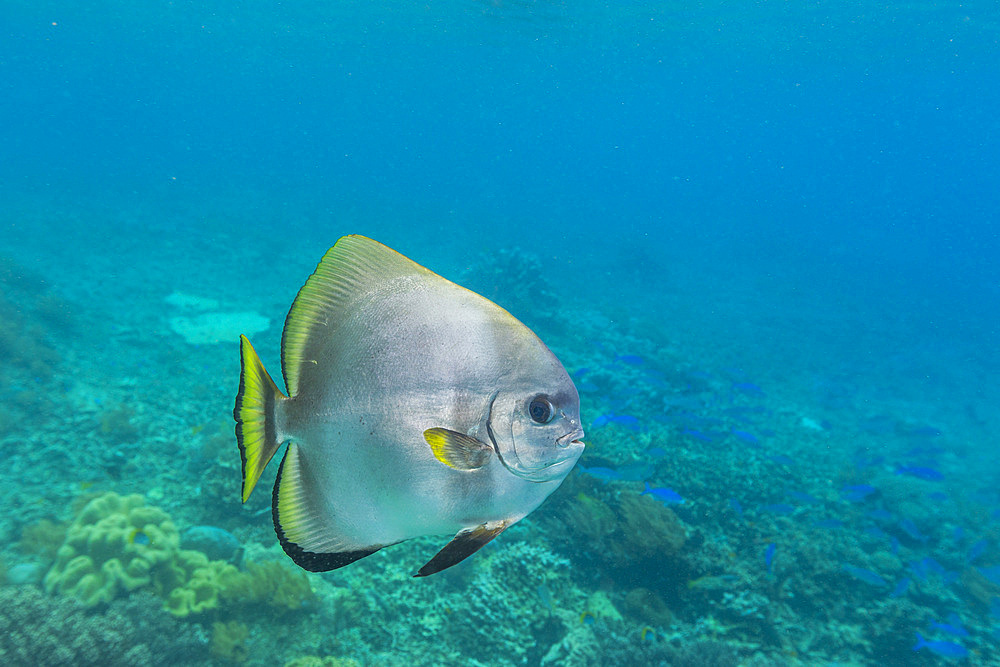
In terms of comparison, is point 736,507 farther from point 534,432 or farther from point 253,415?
point 253,415

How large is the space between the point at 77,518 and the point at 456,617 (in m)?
3.43

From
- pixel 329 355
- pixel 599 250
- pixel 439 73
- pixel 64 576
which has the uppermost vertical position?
pixel 439 73

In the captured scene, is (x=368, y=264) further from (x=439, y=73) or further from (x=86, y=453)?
(x=439, y=73)

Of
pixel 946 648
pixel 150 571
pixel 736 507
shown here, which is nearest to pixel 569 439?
pixel 150 571

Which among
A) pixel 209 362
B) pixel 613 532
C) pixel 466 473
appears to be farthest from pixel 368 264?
pixel 209 362

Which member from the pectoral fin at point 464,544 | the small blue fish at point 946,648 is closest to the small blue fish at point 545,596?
the small blue fish at point 946,648

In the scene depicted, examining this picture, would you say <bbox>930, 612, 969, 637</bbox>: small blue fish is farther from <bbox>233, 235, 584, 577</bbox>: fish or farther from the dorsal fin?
the dorsal fin

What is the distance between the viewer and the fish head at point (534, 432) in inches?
33.8

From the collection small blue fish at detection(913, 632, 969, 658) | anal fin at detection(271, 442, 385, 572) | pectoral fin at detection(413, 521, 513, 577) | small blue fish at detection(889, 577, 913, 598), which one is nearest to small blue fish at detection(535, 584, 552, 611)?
small blue fish at detection(913, 632, 969, 658)

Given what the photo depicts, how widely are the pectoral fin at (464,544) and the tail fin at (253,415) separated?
0.36 meters

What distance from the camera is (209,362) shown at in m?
8.84

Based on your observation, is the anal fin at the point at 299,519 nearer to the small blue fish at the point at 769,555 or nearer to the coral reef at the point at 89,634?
the coral reef at the point at 89,634

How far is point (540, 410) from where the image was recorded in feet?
2.93

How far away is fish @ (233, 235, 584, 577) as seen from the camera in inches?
34.2
